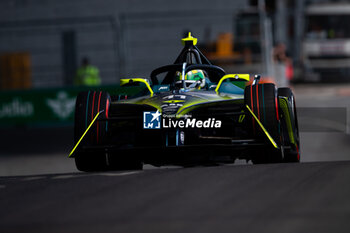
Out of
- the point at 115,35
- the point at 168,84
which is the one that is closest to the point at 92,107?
the point at 168,84

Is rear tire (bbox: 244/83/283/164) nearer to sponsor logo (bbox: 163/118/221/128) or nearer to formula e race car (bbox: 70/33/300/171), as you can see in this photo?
formula e race car (bbox: 70/33/300/171)

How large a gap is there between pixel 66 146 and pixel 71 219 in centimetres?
833

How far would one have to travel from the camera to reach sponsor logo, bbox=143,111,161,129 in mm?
6977

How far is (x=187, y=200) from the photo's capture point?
5340 mm

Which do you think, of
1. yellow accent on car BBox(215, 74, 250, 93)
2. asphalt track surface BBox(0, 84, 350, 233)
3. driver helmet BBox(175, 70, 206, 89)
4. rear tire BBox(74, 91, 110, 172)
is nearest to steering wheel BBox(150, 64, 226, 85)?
driver helmet BBox(175, 70, 206, 89)

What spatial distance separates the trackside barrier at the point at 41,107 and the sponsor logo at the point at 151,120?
7.58 meters

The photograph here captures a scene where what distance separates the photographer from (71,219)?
4906 mm

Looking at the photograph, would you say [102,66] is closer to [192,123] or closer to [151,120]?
[151,120]

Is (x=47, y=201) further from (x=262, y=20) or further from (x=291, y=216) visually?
(x=262, y=20)

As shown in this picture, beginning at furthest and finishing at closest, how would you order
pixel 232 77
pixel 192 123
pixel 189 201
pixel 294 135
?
pixel 232 77 < pixel 294 135 < pixel 192 123 < pixel 189 201

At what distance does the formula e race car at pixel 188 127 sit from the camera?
22.8 feet

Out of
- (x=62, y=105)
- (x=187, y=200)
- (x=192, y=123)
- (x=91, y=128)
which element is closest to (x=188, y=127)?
(x=192, y=123)

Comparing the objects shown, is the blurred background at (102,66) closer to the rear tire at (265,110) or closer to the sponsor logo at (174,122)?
the rear tire at (265,110)

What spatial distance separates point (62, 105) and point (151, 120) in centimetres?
778
